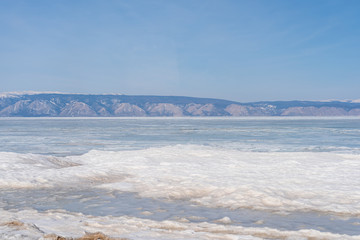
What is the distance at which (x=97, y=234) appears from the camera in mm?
4805

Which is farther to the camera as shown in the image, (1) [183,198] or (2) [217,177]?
(2) [217,177]

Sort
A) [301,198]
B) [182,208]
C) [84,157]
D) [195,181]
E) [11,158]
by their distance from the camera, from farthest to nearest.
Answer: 1. [84,157]
2. [11,158]
3. [195,181]
4. [301,198]
5. [182,208]

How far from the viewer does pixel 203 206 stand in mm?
7094

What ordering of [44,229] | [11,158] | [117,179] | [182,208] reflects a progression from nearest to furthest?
[44,229] < [182,208] < [117,179] < [11,158]

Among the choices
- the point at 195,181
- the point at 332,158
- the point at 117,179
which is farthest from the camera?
the point at 332,158

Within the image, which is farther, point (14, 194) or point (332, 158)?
point (332, 158)

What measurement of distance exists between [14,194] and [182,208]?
3.89 m

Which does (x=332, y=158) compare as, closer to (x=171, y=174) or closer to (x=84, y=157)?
(x=171, y=174)

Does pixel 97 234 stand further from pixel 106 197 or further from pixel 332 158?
pixel 332 158

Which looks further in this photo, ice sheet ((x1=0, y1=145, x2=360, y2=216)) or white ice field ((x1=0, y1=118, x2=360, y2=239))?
ice sheet ((x1=0, y1=145, x2=360, y2=216))

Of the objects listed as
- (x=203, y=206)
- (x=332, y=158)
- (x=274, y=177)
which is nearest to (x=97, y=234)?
(x=203, y=206)

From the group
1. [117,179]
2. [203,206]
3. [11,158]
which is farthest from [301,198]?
[11,158]

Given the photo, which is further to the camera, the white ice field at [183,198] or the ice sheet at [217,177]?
the ice sheet at [217,177]

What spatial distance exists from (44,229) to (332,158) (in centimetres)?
1154
